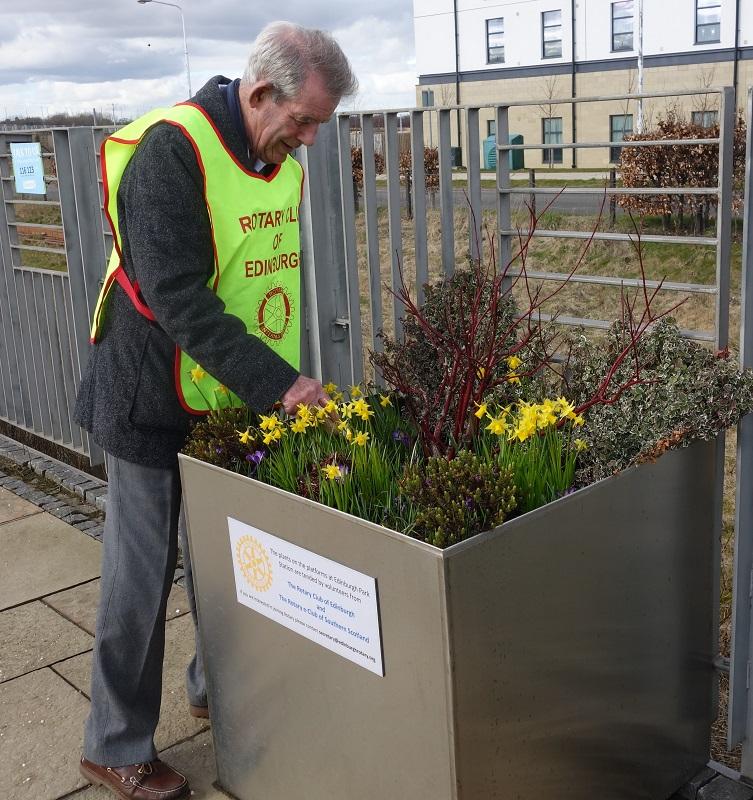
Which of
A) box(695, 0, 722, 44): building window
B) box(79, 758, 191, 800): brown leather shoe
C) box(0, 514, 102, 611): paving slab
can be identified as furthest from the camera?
box(695, 0, 722, 44): building window

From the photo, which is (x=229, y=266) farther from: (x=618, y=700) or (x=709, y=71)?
(x=709, y=71)

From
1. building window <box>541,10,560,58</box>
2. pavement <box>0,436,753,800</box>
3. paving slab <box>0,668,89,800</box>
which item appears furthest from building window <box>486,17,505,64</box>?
paving slab <box>0,668,89,800</box>

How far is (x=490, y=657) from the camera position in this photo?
2383mm

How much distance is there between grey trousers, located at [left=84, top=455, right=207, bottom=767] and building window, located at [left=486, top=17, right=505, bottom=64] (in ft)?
162

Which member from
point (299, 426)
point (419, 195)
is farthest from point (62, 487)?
point (299, 426)

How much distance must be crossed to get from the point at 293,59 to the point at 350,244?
156 centimetres

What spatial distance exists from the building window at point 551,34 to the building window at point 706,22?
22.8ft

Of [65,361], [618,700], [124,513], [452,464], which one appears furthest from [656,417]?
[65,361]

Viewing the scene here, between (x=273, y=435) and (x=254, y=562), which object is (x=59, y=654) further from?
(x=273, y=435)

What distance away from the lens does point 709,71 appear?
40875 millimetres

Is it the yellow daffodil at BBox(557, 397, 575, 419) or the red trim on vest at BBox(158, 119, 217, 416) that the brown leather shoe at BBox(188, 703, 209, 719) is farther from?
the yellow daffodil at BBox(557, 397, 575, 419)

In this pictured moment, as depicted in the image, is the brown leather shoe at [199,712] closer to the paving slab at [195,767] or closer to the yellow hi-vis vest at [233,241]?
the paving slab at [195,767]

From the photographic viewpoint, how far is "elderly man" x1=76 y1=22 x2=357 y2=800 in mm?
2760

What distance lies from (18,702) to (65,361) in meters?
2.71
